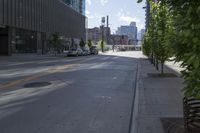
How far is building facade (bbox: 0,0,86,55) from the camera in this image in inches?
2267

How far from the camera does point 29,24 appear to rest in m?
65.6

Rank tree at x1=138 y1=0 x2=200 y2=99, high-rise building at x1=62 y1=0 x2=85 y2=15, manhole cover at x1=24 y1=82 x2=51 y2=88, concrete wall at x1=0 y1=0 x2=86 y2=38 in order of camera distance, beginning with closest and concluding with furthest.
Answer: tree at x1=138 y1=0 x2=200 y2=99, manhole cover at x1=24 y1=82 x2=51 y2=88, concrete wall at x1=0 y1=0 x2=86 y2=38, high-rise building at x1=62 y1=0 x2=85 y2=15

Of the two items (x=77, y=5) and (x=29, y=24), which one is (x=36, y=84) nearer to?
(x=29, y=24)

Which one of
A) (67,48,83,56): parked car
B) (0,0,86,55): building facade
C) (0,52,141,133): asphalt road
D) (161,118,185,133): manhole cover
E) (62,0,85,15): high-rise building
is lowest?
(0,52,141,133): asphalt road

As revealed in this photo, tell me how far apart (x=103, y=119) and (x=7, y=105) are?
3.33 meters

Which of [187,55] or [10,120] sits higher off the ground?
[187,55]

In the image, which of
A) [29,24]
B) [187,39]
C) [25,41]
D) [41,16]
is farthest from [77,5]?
[187,39]

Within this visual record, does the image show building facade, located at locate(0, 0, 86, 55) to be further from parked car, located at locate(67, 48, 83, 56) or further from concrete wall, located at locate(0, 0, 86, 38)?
parked car, located at locate(67, 48, 83, 56)

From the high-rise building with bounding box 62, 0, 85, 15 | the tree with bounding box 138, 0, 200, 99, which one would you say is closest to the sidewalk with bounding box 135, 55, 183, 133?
the tree with bounding box 138, 0, 200, 99

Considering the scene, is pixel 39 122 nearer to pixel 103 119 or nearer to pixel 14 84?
pixel 103 119

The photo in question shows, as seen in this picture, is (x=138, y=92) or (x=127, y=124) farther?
(x=138, y=92)

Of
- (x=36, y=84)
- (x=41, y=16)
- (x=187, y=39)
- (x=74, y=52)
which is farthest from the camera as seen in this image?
(x=41, y=16)

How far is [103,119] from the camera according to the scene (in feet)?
33.1

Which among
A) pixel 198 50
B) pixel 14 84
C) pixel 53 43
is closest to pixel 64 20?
pixel 53 43
